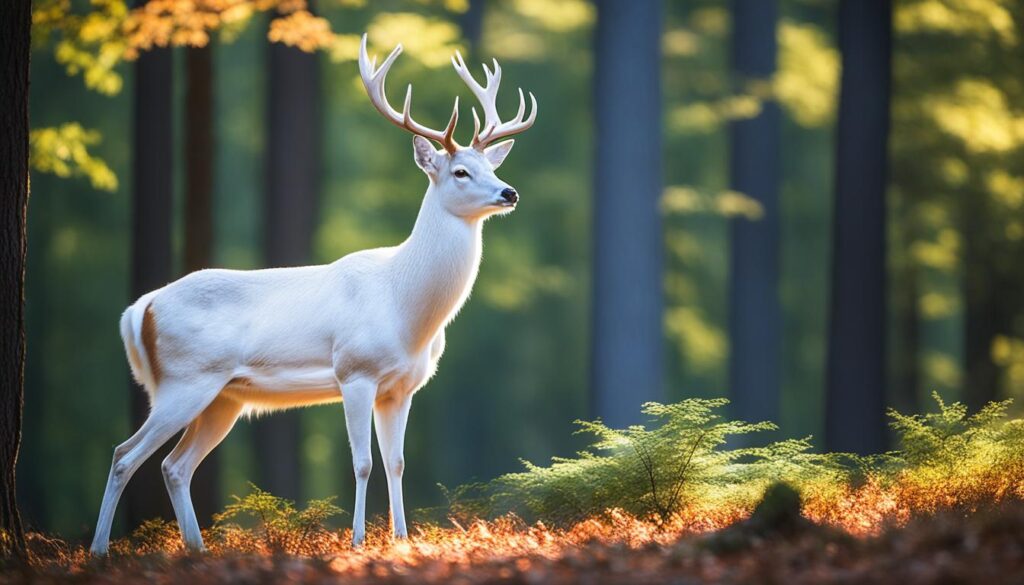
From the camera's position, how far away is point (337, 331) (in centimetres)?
761

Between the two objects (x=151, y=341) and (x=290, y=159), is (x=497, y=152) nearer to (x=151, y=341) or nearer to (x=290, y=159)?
(x=151, y=341)

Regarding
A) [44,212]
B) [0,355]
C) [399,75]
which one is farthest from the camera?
[44,212]

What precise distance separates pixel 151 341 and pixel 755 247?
1272cm

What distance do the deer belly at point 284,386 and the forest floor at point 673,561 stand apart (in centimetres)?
152

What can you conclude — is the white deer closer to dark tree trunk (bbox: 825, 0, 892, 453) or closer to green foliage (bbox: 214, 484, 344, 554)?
green foliage (bbox: 214, 484, 344, 554)

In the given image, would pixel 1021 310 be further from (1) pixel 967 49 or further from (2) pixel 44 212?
(2) pixel 44 212

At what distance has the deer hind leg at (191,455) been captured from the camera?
25.0ft

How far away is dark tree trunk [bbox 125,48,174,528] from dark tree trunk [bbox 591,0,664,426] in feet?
17.0

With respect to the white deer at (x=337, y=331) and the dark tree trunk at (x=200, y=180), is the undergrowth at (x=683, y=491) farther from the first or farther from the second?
the dark tree trunk at (x=200, y=180)

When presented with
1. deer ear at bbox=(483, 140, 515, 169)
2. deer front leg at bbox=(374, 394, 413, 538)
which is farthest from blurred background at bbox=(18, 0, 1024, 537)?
deer front leg at bbox=(374, 394, 413, 538)

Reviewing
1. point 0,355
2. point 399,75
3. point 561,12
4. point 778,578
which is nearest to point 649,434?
point 778,578

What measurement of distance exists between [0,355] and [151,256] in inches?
206

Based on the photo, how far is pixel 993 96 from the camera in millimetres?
15758

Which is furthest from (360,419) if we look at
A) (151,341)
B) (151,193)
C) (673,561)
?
(151,193)
